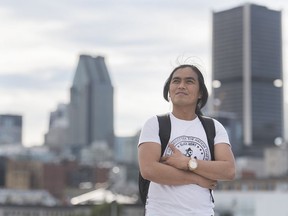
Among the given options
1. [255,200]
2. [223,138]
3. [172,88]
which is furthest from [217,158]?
[255,200]

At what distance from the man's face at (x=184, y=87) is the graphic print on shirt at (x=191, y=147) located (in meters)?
0.27

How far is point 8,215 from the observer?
148 meters

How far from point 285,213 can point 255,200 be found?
9378 millimetres

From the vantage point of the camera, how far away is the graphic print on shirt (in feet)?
20.0

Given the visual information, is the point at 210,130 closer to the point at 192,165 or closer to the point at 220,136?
the point at 220,136

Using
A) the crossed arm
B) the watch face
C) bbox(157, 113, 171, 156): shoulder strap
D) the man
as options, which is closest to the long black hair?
the man

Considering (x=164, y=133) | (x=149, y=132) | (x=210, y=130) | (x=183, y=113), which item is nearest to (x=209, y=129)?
(x=210, y=130)

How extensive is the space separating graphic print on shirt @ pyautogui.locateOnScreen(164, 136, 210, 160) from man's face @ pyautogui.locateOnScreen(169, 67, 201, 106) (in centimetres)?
27

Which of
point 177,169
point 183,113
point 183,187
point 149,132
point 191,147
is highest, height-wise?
point 183,113

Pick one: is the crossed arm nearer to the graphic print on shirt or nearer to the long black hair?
the graphic print on shirt

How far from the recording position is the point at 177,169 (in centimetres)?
594

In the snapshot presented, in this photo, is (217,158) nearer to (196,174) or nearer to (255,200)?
(196,174)

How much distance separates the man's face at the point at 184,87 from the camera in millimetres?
6191

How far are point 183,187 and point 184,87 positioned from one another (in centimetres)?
72
